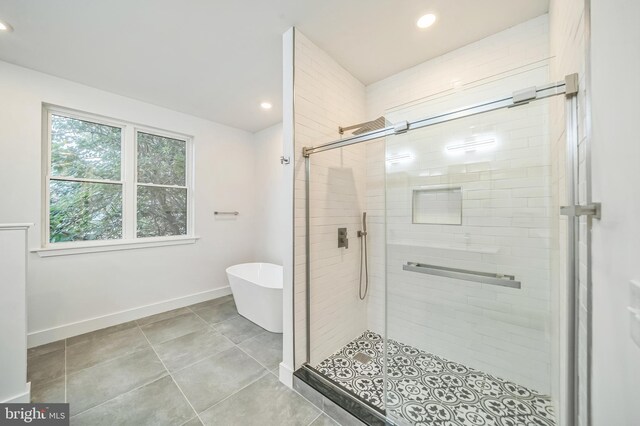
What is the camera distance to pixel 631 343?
0.50 metres

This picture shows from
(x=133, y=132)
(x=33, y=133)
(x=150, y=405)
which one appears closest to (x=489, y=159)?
(x=150, y=405)

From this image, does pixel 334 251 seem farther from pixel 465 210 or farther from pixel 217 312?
pixel 217 312

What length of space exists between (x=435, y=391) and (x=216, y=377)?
5.26ft

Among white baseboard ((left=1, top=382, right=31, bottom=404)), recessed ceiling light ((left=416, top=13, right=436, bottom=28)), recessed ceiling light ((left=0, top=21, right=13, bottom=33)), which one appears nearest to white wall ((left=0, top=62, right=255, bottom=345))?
recessed ceiling light ((left=0, top=21, right=13, bottom=33))

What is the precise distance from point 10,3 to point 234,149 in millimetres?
2345

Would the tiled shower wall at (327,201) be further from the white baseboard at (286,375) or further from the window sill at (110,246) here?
the window sill at (110,246)

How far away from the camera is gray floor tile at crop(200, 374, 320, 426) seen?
1.43m

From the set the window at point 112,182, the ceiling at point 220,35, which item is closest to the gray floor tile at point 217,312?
the window at point 112,182

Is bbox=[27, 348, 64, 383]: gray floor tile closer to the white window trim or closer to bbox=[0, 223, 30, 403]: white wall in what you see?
bbox=[0, 223, 30, 403]: white wall

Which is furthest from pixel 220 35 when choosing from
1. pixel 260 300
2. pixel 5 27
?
pixel 260 300

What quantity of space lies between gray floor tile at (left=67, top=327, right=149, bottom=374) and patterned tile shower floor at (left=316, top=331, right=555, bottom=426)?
1.82 meters

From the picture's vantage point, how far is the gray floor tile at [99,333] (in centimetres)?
234

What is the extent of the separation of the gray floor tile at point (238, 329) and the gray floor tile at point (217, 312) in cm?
12

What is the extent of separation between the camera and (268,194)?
12.3 ft
